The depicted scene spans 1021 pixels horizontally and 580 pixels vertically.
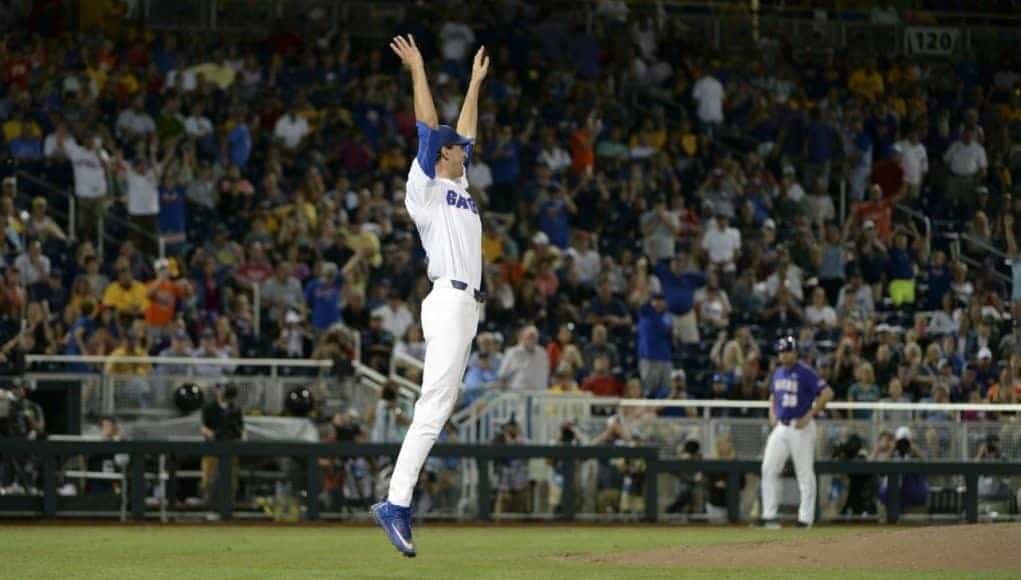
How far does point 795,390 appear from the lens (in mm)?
18719

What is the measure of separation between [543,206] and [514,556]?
41.5ft

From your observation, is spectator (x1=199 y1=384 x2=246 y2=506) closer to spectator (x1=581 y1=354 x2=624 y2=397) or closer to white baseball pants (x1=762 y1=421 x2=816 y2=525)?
spectator (x1=581 y1=354 x2=624 y2=397)

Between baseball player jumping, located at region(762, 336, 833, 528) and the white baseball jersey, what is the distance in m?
8.36

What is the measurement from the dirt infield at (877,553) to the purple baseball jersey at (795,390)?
5.81 metres

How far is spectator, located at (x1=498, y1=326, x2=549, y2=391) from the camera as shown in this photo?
20.8 meters

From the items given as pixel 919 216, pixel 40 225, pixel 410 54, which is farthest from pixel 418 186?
pixel 919 216

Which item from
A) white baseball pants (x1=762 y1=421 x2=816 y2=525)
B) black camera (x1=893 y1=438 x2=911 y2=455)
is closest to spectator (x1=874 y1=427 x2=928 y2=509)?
black camera (x1=893 y1=438 x2=911 y2=455)

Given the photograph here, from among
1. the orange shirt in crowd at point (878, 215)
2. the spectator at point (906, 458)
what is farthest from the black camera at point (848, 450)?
the orange shirt in crowd at point (878, 215)

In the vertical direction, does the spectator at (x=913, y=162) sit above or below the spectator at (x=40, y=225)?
above

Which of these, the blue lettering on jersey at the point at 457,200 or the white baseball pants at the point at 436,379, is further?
the blue lettering on jersey at the point at 457,200

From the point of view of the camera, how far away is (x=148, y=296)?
20.8 m

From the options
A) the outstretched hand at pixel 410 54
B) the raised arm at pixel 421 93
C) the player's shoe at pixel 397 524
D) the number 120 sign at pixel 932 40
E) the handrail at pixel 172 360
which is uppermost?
the number 120 sign at pixel 932 40

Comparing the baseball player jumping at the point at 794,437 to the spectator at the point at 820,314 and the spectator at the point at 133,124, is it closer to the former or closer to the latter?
the spectator at the point at 820,314

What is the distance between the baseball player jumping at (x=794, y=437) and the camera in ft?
61.5
